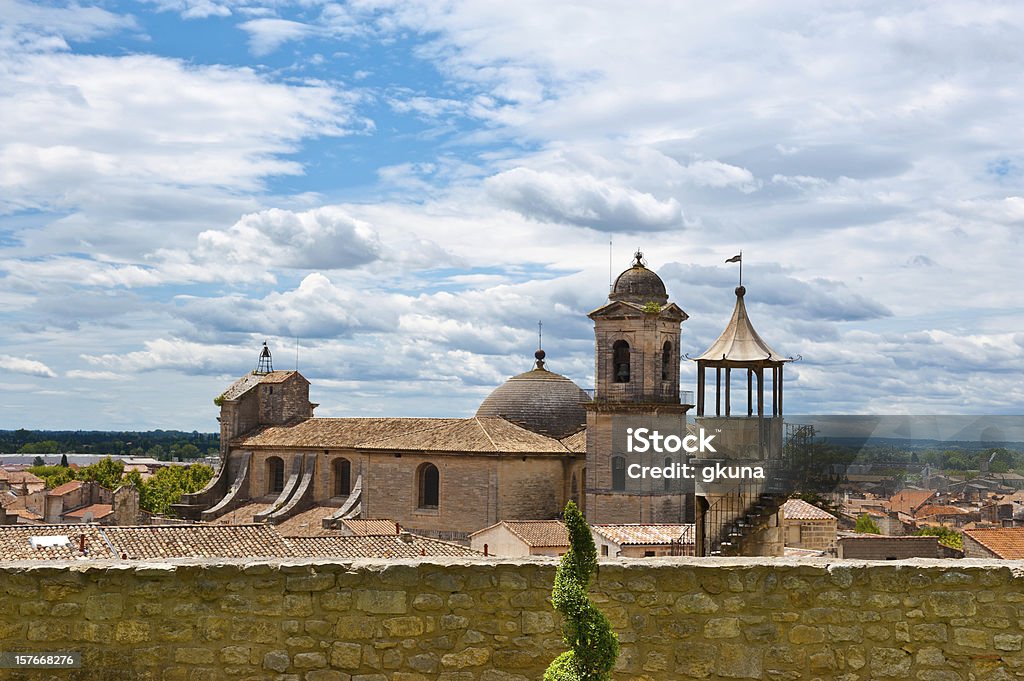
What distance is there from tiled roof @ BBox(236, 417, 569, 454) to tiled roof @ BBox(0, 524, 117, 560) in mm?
22337

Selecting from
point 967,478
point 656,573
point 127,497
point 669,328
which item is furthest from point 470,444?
point 656,573

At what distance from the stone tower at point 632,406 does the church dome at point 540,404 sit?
19.1ft

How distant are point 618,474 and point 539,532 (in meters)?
5.42

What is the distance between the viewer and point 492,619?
562 cm

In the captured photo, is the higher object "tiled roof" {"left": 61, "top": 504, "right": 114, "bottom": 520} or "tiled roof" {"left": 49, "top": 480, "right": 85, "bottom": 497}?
"tiled roof" {"left": 49, "top": 480, "right": 85, "bottom": 497}

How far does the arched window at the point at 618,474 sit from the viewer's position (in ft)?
131

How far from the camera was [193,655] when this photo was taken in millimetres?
5535

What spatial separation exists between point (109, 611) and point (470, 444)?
37.2 meters

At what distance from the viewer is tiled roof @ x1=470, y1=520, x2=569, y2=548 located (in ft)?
113

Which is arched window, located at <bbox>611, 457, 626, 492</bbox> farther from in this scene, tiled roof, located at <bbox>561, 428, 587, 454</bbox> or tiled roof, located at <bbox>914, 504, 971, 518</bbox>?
tiled roof, located at <bbox>914, 504, 971, 518</bbox>

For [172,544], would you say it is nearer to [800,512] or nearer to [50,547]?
[50,547]

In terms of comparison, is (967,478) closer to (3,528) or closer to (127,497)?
(3,528)
